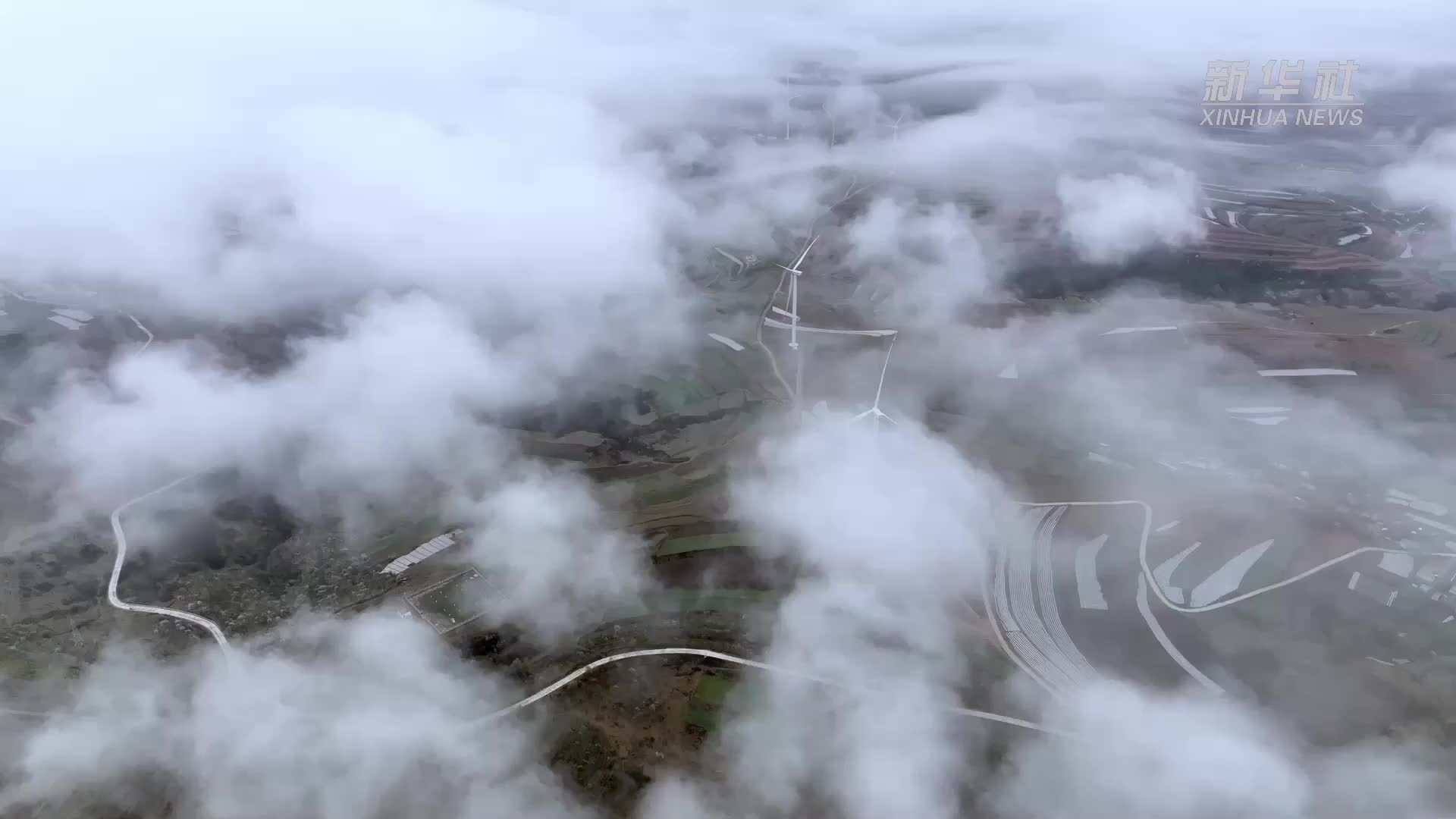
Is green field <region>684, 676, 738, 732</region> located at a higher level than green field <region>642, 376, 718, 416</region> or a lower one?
lower

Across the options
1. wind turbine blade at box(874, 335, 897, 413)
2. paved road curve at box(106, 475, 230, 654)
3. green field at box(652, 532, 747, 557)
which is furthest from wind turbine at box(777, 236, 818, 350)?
paved road curve at box(106, 475, 230, 654)

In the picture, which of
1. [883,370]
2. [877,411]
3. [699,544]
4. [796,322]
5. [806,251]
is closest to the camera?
[699,544]

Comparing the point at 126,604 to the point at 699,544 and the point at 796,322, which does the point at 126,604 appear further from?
the point at 796,322

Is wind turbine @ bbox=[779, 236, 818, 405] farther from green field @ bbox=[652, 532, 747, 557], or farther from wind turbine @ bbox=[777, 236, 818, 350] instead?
green field @ bbox=[652, 532, 747, 557]

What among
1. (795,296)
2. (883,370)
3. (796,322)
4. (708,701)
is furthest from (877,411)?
(708,701)

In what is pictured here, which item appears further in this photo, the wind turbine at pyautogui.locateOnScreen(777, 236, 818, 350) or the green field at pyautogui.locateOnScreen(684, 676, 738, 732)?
the wind turbine at pyautogui.locateOnScreen(777, 236, 818, 350)

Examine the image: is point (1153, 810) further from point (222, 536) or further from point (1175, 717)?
point (222, 536)

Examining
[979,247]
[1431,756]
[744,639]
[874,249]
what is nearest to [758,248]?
[874,249]

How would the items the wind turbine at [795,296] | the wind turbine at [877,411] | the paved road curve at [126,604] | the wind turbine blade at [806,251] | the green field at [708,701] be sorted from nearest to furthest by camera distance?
the green field at [708,701], the paved road curve at [126,604], the wind turbine at [877,411], the wind turbine at [795,296], the wind turbine blade at [806,251]

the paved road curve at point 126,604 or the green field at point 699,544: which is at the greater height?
the paved road curve at point 126,604

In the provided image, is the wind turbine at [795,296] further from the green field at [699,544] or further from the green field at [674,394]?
the green field at [699,544]

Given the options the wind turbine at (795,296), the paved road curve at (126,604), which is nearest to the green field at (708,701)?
the paved road curve at (126,604)
